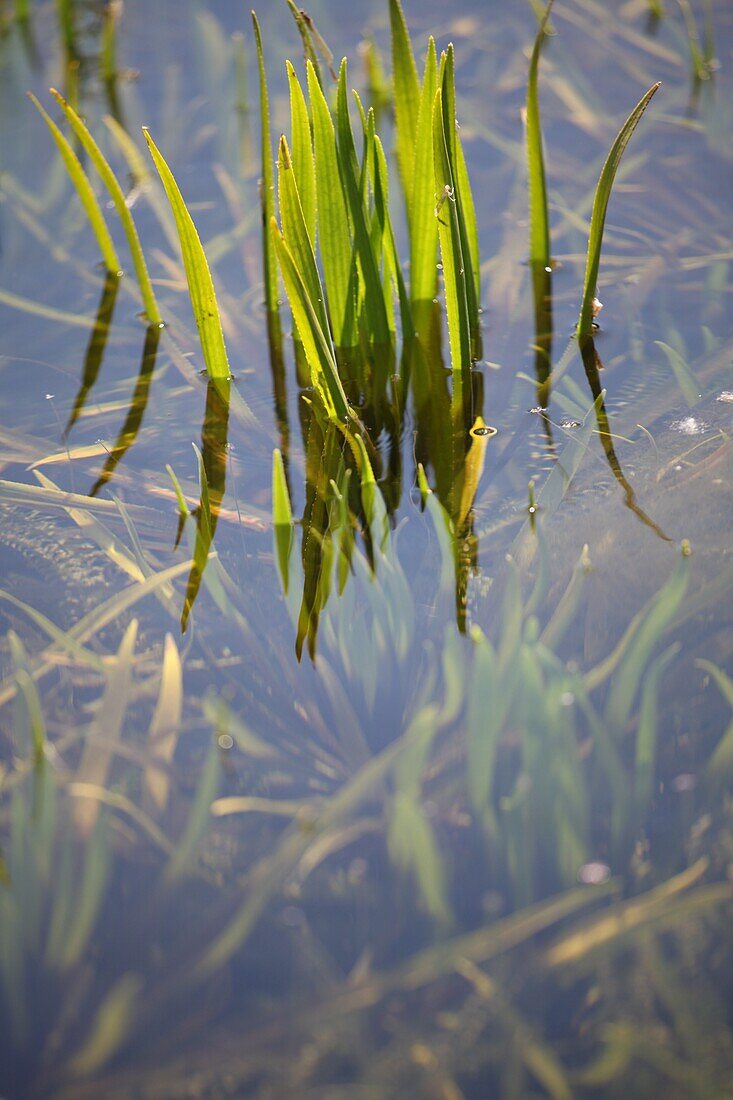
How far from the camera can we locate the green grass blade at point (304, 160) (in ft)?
4.20

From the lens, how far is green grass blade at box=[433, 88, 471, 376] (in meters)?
1.22

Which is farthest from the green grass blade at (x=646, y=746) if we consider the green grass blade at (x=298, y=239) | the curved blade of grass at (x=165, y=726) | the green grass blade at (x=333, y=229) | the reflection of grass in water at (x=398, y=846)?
the green grass blade at (x=333, y=229)

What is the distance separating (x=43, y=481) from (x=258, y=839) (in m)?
0.70

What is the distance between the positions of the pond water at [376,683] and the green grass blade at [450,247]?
5.3 inches

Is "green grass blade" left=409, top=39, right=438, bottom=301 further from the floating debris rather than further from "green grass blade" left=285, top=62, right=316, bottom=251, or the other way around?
the floating debris

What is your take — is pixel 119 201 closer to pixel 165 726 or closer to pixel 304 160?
pixel 304 160

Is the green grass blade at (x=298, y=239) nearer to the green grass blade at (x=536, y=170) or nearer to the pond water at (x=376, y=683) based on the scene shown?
the pond water at (x=376, y=683)

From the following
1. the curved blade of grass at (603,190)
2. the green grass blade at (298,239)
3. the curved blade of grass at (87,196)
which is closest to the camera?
the green grass blade at (298,239)

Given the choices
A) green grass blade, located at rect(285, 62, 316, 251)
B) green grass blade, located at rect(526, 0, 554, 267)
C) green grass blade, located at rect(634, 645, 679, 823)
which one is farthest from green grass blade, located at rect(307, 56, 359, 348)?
green grass blade, located at rect(634, 645, 679, 823)

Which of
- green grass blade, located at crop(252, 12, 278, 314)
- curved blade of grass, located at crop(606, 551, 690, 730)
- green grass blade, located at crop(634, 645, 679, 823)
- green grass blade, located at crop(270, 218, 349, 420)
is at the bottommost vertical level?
green grass blade, located at crop(634, 645, 679, 823)

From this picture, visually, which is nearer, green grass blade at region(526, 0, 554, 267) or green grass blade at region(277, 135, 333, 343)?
green grass blade at region(277, 135, 333, 343)

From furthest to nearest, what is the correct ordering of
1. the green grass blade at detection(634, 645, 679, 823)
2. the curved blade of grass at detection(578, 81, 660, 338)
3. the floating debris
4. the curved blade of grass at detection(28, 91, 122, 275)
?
the curved blade of grass at detection(28, 91, 122, 275) < the floating debris < the curved blade of grass at detection(578, 81, 660, 338) < the green grass blade at detection(634, 645, 679, 823)

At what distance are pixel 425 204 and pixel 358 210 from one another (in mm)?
140

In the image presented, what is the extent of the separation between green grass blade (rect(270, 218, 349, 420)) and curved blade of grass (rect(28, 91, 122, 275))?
0.53 m
